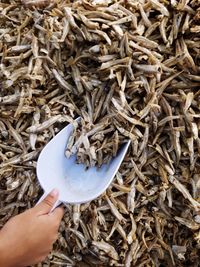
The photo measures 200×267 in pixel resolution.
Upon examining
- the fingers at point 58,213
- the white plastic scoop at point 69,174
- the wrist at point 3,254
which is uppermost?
the white plastic scoop at point 69,174

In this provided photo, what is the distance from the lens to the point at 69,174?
1259mm

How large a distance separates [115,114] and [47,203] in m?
0.25

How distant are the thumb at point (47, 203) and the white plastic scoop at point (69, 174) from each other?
0.11 ft

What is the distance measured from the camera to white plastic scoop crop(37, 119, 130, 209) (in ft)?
3.99

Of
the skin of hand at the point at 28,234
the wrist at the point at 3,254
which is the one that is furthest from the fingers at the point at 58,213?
the wrist at the point at 3,254

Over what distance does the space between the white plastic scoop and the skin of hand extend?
2.1 inches

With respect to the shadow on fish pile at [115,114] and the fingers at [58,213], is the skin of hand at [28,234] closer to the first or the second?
the fingers at [58,213]

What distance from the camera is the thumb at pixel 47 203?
116cm

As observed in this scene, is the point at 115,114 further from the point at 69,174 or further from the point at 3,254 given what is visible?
the point at 3,254

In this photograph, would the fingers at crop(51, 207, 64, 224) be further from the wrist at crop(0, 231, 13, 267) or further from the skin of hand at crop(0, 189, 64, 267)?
the wrist at crop(0, 231, 13, 267)

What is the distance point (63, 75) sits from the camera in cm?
130

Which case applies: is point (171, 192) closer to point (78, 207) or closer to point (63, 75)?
point (78, 207)

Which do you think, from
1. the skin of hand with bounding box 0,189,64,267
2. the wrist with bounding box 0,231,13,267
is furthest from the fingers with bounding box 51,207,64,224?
the wrist with bounding box 0,231,13,267

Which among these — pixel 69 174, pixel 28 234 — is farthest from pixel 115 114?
pixel 28 234
